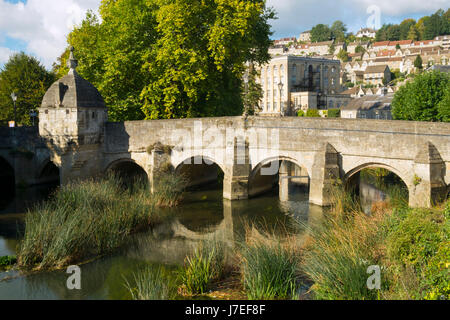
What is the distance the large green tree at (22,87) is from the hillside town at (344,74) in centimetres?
1682

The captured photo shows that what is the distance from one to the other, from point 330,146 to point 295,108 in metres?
51.0

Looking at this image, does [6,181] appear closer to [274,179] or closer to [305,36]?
[274,179]

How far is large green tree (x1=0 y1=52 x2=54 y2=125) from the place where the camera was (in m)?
32.9

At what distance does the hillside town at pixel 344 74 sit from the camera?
53719 millimetres

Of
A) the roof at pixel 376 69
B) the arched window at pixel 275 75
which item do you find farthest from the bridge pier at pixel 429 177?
the roof at pixel 376 69

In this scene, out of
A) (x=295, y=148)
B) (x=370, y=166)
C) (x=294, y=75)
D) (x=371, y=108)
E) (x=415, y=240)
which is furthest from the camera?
(x=294, y=75)

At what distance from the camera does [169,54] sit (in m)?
23.6

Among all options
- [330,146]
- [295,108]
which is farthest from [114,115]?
[295,108]

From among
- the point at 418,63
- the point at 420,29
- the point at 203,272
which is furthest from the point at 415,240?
the point at 420,29

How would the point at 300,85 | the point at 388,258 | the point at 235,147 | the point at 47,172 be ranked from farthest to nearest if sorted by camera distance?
the point at 300,85 < the point at 47,172 < the point at 235,147 < the point at 388,258

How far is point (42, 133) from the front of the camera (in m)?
23.0

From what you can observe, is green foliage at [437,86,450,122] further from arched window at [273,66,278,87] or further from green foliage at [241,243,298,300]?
arched window at [273,66,278,87]

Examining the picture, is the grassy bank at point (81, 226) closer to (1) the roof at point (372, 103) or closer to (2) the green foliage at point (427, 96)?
(2) the green foliage at point (427, 96)

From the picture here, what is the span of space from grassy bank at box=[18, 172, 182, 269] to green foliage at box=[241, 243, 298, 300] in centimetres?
540
